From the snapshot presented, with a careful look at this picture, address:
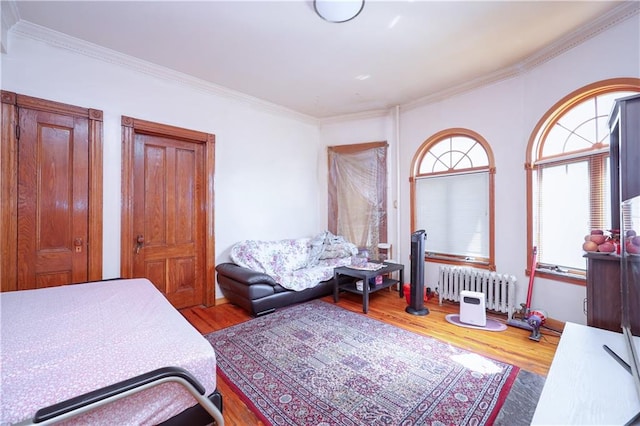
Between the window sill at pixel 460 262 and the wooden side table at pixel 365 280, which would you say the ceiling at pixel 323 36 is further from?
the wooden side table at pixel 365 280

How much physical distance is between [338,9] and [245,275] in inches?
106

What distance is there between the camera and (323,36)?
96.4 inches

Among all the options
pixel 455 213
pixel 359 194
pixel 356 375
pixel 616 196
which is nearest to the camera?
pixel 616 196

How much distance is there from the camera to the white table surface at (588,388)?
2.74 feet

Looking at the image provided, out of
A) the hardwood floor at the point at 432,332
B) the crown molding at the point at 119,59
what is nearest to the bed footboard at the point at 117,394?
the hardwood floor at the point at 432,332

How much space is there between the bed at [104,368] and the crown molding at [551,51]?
3.85 meters

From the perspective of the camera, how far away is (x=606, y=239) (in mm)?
1806

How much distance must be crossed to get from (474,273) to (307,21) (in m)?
3.26

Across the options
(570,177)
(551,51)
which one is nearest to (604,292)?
(570,177)

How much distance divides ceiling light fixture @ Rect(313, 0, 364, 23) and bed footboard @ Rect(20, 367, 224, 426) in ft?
8.19

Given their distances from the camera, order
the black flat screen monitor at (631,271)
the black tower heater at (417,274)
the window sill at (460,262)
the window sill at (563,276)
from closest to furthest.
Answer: the black flat screen monitor at (631,271) < the window sill at (563,276) < the black tower heater at (417,274) < the window sill at (460,262)

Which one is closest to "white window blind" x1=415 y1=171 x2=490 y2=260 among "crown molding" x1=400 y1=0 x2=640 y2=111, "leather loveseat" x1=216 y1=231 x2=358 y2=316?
"crown molding" x1=400 y1=0 x2=640 y2=111

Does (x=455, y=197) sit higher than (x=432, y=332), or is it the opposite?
(x=455, y=197)

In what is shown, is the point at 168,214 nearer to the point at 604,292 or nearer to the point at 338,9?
the point at 338,9
